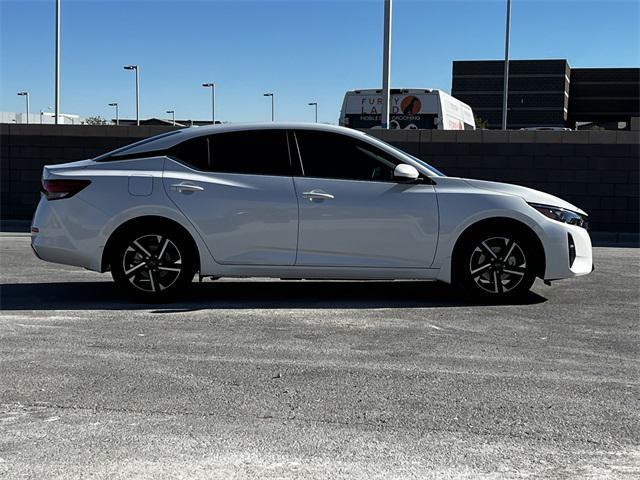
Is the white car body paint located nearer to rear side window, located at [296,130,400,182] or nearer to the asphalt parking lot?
rear side window, located at [296,130,400,182]

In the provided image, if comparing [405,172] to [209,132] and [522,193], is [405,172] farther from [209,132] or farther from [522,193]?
[209,132]

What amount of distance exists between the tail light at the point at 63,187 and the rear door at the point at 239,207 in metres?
0.76

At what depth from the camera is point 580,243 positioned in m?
7.60

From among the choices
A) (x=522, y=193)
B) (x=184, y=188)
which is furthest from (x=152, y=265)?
(x=522, y=193)

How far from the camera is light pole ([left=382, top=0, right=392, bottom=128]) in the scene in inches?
707

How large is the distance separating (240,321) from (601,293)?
3.88 m

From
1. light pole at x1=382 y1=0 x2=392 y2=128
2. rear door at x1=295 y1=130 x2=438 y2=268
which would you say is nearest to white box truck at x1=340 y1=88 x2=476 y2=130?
light pole at x1=382 y1=0 x2=392 y2=128

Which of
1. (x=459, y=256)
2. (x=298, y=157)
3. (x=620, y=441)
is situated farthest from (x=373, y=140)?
(x=620, y=441)

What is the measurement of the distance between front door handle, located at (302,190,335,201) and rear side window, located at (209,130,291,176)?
29cm

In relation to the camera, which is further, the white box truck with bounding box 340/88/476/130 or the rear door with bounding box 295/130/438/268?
the white box truck with bounding box 340/88/476/130

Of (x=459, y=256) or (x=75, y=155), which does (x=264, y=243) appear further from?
(x=75, y=155)

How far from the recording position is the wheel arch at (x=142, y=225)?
7273 millimetres

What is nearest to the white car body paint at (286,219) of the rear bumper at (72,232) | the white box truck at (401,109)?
the rear bumper at (72,232)

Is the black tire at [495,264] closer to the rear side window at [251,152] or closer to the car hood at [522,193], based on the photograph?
the car hood at [522,193]
